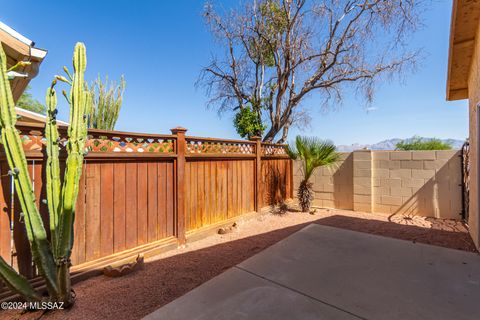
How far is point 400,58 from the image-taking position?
697 centimetres

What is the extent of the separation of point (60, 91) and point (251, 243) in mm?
3236

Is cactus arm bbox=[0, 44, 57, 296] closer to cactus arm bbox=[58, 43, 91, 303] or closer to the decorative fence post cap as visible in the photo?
cactus arm bbox=[58, 43, 91, 303]

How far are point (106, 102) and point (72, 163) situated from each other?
800cm

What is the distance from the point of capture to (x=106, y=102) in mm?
8680

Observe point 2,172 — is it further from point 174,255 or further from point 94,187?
point 174,255

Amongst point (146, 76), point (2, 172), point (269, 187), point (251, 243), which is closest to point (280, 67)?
point (269, 187)

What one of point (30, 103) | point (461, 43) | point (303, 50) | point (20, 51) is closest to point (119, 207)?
point (20, 51)

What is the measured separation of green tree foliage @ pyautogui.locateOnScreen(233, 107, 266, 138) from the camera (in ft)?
27.5

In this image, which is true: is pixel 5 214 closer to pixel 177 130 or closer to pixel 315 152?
pixel 177 130

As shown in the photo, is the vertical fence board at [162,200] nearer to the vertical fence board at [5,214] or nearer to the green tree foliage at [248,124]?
the vertical fence board at [5,214]

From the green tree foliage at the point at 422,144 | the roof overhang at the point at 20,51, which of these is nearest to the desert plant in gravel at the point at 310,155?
the roof overhang at the point at 20,51

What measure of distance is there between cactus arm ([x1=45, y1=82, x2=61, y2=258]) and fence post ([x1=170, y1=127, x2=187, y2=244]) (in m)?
1.60

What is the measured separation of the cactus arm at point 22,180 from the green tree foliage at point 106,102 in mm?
7537

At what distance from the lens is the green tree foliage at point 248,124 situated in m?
8.38
